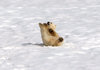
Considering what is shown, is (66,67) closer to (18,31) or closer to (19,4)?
(18,31)

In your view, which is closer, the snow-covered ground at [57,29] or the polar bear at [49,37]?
the snow-covered ground at [57,29]

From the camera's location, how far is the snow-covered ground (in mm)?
5992

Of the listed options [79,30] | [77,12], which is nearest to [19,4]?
[77,12]

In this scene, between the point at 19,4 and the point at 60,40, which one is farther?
the point at 19,4

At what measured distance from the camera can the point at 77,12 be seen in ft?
42.3

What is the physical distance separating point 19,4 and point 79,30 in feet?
19.2

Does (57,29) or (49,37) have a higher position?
(57,29)

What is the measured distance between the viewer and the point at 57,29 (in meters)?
10.0

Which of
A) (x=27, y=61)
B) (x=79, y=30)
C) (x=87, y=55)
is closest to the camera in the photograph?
(x=27, y=61)

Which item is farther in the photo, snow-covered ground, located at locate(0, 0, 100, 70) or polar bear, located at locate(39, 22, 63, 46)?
polar bear, located at locate(39, 22, 63, 46)

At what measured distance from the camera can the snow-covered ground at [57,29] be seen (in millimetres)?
5992

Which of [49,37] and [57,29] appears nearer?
[49,37]

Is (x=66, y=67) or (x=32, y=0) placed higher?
(x=32, y=0)

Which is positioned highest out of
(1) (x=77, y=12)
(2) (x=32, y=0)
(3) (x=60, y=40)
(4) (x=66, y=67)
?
(2) (x=32, y=0)
